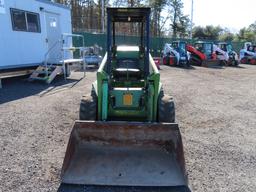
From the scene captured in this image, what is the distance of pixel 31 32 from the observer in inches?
428

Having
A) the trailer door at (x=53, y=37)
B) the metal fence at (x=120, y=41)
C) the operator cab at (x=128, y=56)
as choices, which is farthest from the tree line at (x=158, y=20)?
the operator cab at (x=128, y=56)

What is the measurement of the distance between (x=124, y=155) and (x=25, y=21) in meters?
8.72

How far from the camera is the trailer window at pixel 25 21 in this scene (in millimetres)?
10062

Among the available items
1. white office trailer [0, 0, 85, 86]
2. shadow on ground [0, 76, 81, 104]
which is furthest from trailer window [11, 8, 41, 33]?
shadow on ground [0, 76, 81, 104]

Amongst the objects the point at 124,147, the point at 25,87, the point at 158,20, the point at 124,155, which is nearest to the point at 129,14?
the point at 124,147

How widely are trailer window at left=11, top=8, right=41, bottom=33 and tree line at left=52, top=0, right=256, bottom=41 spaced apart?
50.3 ft

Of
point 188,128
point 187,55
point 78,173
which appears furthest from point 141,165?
point 187,55

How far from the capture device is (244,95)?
9.35m

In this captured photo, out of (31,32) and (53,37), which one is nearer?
(31,32)

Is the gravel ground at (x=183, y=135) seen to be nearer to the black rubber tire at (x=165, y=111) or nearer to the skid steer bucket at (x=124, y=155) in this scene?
the skid steer bucket at (x=124, y=155)

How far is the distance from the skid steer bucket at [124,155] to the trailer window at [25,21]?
783 centimetres

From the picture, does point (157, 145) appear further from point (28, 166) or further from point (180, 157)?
point (28, 166)

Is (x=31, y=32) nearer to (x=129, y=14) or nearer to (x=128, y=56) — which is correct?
(x=128, y=56)

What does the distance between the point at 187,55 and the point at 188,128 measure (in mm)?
14148
